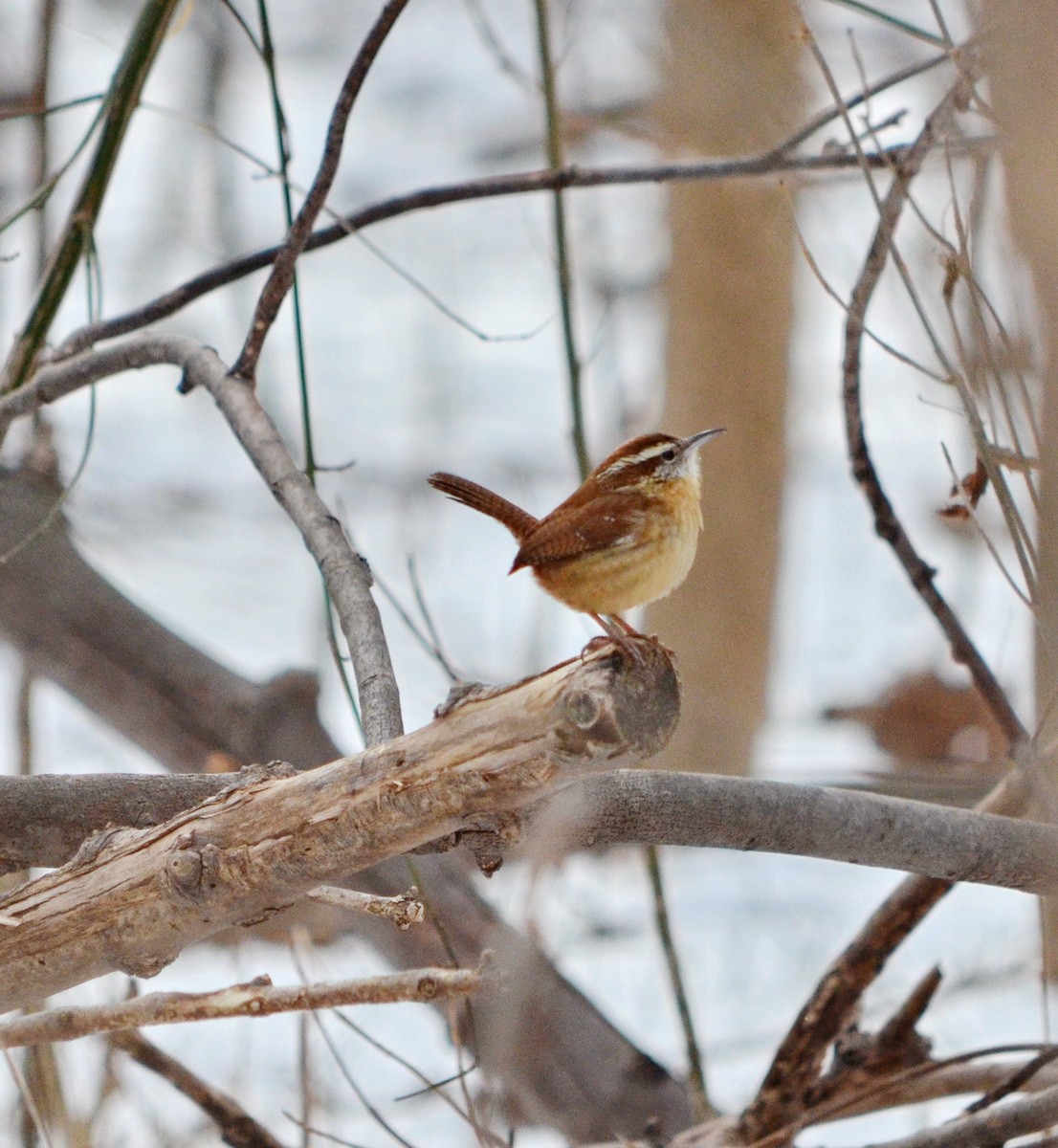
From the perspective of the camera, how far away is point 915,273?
134 inches

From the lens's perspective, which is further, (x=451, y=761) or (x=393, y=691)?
(x=393, y=691)

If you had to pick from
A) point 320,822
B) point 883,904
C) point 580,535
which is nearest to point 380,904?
point 320,822

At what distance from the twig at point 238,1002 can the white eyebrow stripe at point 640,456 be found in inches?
49.4

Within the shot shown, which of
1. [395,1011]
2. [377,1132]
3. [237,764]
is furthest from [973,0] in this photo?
[377,1132]

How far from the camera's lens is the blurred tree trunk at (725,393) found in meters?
6.31

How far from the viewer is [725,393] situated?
6.66 meters

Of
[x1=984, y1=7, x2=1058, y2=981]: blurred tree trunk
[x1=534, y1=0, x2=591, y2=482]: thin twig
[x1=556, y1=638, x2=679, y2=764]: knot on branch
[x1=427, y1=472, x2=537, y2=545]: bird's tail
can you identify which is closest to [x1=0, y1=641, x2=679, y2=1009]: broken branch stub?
[x1=556, y1=638, x2=679, y2=764]: knot on branch

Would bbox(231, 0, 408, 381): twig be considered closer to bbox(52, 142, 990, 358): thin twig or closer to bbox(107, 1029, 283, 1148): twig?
bbox(52, 142, 990, 358): thin twig

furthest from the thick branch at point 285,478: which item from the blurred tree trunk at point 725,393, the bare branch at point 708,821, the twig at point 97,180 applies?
the blurred tree trunk at point 725,393

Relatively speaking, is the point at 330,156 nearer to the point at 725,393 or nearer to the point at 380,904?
the point at 380,904

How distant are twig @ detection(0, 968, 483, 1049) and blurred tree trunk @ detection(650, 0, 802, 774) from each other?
438cm

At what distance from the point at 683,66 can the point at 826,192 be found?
2.22 metres

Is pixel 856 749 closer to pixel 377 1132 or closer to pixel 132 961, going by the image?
pixel 377 1132

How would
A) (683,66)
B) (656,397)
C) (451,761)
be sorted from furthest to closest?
1. (656,397)
2. (683,66)
3. (451,761)
